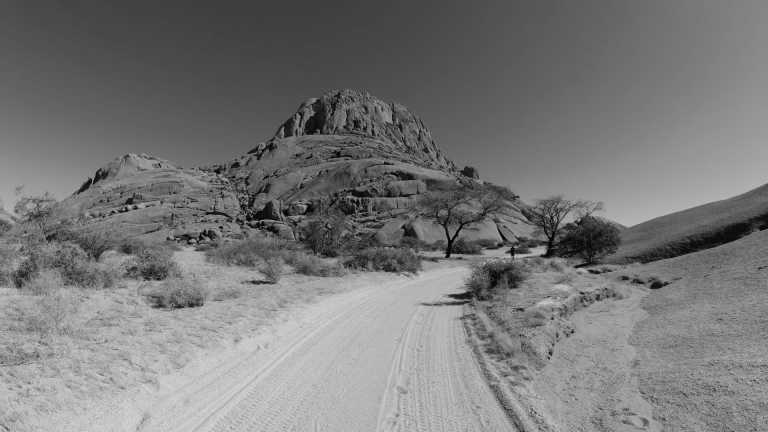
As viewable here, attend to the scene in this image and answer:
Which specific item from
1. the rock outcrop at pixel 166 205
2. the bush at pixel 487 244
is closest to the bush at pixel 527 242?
the bush at pixel 487 244

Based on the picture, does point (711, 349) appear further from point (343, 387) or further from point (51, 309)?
point (51, 309)

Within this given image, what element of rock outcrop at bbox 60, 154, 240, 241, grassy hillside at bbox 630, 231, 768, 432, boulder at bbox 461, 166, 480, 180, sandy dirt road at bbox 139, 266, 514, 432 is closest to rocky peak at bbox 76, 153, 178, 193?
rock outcrop at bbox 60, 154, 240, 241

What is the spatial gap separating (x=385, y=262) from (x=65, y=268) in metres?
12.7

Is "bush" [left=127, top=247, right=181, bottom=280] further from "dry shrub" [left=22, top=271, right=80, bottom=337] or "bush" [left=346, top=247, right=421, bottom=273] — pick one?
"bush" [left=346, top=247, right=421, bottom=273]

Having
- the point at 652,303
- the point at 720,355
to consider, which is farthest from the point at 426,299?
the point at 720,355

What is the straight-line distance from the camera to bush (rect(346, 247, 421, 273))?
1658 cm

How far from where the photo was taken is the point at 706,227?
11320 mm

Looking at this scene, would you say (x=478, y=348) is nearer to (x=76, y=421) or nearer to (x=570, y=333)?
(x=570, y=333)

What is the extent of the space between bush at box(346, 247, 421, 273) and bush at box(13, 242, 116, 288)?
1051 cm

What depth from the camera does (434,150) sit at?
145 m

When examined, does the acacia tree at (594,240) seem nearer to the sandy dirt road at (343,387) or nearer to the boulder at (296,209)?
the sandy dirt road at (343,387)

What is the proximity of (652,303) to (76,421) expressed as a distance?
32.0 feet

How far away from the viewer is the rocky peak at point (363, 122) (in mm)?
123562

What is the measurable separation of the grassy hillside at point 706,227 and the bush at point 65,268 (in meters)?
19.7
